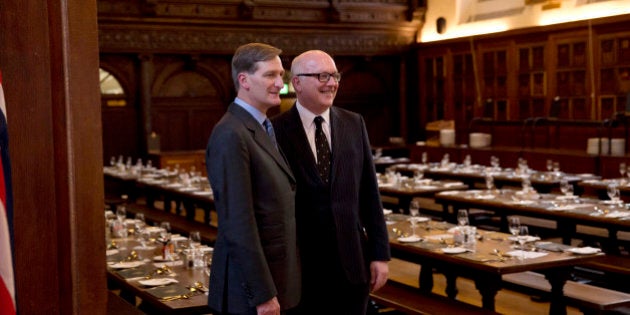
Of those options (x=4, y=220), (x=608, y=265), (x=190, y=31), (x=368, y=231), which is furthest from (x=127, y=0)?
(x=4, y=220)

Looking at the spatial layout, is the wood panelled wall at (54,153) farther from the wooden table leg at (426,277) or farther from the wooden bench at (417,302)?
the wooden table leg at (426,277)

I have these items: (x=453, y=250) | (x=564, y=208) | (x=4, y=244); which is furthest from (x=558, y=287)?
(x=4, y=244)

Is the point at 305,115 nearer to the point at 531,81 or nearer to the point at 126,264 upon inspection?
the point at 126,264

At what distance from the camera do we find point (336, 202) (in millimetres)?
3805

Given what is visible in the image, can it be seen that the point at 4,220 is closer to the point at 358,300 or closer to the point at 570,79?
the point at 358,300

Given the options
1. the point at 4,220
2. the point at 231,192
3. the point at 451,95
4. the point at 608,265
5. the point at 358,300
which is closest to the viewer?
the point at 4,220

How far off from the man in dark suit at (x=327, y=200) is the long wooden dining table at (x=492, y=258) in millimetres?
1579

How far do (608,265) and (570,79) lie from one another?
28.4ft

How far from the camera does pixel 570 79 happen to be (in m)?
14.7

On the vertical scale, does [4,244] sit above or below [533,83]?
below

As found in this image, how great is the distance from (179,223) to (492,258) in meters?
5.12

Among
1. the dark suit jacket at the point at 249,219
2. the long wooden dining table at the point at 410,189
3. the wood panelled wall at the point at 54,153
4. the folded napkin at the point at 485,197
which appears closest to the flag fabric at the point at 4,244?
the wood panelled wall at the point at 54,153

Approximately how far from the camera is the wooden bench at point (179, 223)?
8.78 m

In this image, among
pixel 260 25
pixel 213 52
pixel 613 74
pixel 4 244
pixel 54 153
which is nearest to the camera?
pixel 4 244
